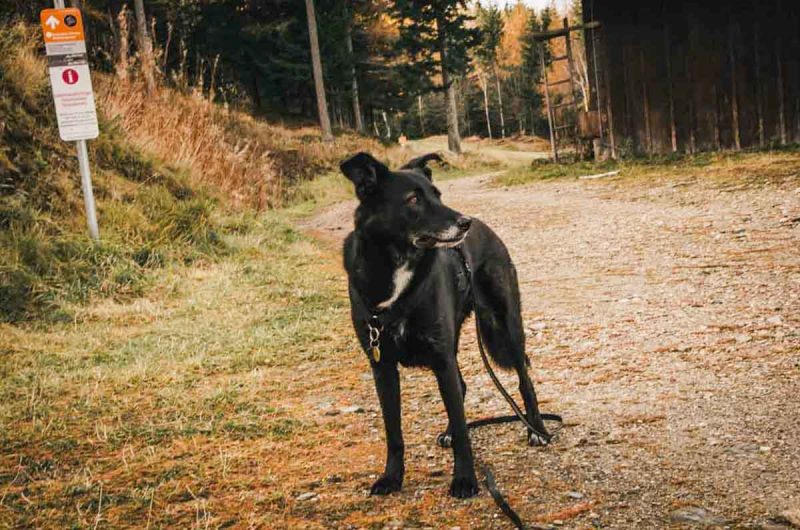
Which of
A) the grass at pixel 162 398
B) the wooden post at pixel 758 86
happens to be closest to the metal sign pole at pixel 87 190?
the grass at pixel 162 398

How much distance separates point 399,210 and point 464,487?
1.18m

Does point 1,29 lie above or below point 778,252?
Answer: above

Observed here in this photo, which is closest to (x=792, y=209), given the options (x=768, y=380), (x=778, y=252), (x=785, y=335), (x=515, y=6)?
(x=778, y=252)

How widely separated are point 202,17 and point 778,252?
36101 millimetres

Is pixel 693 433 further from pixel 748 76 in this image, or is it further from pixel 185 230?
pixel 748 76

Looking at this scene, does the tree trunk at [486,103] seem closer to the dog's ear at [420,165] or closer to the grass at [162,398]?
the grass at [162,398]

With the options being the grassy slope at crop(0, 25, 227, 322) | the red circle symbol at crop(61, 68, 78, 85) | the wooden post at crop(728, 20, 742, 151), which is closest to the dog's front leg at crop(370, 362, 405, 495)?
the grassy slope at crop(0, 25, 227, 322)

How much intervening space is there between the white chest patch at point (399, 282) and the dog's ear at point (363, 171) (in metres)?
0.38

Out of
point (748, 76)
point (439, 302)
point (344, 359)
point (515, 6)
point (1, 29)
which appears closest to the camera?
point (439, 302)

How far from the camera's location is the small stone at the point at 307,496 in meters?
2.76

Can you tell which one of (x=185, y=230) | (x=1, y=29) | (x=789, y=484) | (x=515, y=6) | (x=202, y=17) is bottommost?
(x=789, y=484)

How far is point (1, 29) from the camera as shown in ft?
31.6

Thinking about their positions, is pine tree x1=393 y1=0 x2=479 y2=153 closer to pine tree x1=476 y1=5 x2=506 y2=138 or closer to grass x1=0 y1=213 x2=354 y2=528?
grass x1=0 y1=213 x2=354 y2=528

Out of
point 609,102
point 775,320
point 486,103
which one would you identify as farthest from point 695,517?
point 486,103
